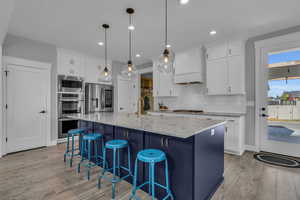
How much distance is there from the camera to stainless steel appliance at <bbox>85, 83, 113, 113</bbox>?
4.79 metres

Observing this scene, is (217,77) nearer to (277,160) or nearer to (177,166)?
(277,160)

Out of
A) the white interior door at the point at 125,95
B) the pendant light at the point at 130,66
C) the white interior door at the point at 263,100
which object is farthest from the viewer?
the white interior door at the point at 125,95

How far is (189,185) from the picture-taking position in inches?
62.3

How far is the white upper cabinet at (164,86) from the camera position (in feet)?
15.8

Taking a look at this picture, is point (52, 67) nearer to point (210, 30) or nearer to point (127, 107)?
point (127, 107)

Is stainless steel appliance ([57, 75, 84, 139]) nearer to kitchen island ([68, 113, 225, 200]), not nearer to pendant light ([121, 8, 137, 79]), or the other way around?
pendant light ([121, 8, 137, 79])

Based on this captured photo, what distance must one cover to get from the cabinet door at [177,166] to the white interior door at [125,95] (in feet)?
13.3

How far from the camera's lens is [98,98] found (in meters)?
5.04

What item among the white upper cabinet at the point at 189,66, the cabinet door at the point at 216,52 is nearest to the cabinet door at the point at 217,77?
the cabinet door at the point at 216,52

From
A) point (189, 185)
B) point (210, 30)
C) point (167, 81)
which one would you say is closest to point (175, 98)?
point (167, 81)

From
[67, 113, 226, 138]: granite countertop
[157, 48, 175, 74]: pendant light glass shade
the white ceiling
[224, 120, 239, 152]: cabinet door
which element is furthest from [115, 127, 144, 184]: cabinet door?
[224, 120, 239, 152]: cabinet door

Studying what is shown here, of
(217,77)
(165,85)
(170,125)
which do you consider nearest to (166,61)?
(170,125)

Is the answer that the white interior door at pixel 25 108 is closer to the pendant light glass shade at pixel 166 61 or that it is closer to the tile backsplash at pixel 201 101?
the pendant light glass shade at pixel 166 61

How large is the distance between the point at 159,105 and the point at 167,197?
12.7 feet
